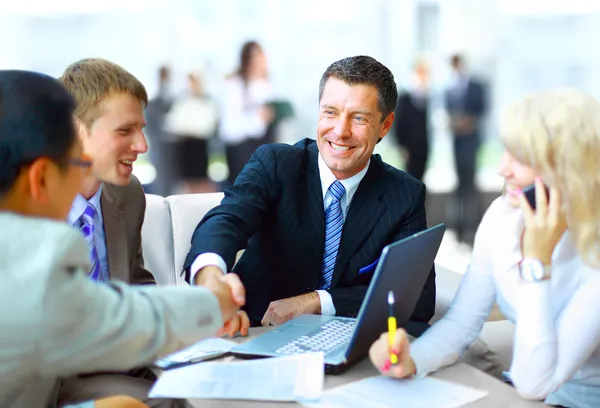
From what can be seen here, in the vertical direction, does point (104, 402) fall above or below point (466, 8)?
below

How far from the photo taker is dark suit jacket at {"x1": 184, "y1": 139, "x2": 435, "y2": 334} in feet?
7.52

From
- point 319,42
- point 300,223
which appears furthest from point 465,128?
point 300,223

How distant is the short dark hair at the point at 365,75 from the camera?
7.70 ft

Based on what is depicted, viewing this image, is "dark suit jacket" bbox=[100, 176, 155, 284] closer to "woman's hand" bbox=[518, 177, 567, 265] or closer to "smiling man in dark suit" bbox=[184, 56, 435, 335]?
"smiling man in dark suit" bbox=[184, 56, 435, 335]

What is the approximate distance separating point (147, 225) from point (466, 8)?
615cm

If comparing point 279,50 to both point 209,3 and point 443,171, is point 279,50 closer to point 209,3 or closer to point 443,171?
point 209,3

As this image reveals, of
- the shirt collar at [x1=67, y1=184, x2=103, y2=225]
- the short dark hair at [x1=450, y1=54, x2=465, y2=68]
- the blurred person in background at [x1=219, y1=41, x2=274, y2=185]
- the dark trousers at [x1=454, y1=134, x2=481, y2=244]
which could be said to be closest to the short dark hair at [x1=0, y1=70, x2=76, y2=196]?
the shirt collar at [x1=67, y1=184, x2=103, y2=225]

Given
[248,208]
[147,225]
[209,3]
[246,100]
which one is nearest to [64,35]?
[209,3]

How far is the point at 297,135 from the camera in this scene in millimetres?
6719

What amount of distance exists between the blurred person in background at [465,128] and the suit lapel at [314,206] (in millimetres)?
4461

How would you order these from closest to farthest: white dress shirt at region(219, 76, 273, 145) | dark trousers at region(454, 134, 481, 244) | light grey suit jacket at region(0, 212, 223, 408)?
light grey suit jacket at region(0, 212, 223, 408) < white dress shirt at region(219, 76, 273, 145) < dark trousers at region(454, 134, 481, 244)

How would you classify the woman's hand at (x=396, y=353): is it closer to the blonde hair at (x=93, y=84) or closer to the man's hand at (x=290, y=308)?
the man's hand at (x=290, y=308)

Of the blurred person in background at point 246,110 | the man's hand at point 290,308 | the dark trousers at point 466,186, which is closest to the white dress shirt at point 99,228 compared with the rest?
the man's hand at point 290,308

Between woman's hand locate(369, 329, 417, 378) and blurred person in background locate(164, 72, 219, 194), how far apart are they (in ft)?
15.3
